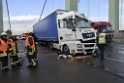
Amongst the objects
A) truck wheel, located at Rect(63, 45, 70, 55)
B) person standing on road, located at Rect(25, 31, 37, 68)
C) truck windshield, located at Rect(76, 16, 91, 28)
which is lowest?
truck wheel, located at Rect(63, 45, 70, 55)

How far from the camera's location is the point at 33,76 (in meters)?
11.9

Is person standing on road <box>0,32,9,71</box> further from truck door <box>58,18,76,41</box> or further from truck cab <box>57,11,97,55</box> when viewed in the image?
truck door <box>58,18,76,41</box>

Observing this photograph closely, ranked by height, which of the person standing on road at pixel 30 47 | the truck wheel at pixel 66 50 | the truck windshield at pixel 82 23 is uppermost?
the truck windshield at pixel 82 23

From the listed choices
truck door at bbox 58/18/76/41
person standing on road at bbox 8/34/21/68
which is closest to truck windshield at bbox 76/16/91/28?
truck door at bbox 58/18/76/41

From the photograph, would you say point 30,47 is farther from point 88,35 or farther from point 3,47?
point 88,35

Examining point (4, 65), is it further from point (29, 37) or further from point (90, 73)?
point (90, 73)

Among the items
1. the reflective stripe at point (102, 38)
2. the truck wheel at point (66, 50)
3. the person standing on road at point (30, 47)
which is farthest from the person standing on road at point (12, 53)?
the truck wheel at point (66, 50)

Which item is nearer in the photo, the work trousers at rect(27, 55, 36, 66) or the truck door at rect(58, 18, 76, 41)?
the work trousers at rect(27, 55, 36, 66)

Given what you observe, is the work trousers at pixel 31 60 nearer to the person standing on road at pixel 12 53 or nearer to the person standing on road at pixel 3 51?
the person standing on road at pixel 12 53

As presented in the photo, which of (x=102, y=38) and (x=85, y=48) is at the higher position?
(x=102, y=38)

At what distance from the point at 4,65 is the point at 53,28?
1131 cm

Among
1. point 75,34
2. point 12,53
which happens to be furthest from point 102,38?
point 12,53

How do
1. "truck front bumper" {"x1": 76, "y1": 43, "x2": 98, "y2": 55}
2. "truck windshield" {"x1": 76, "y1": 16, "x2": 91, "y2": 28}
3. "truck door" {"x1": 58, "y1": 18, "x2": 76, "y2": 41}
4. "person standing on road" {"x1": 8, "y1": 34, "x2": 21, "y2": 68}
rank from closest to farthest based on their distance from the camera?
"person standing on road" {"x1": 8, "y1": 34, "x2": 21, "y2": 68} → "truck front bumper" {"x1": 76, "y1": 43, "x2": 98, "y2": 55} → "truck door" {"x1": 58, "y1": 18, "x2": 76, "y2": 41} → "truck windshield" {"x1": 76, "y1": 16, "x2": 91, "y2": 28}

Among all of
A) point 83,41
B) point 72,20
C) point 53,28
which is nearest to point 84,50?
point 83,41
